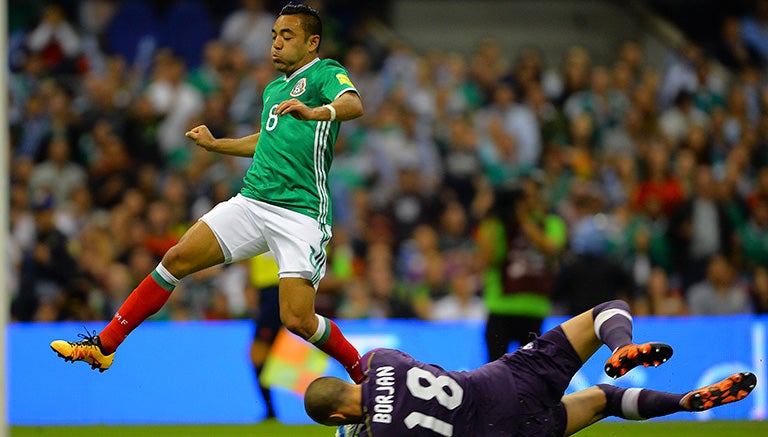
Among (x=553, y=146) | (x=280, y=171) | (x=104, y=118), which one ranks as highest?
(x=553, y=146)

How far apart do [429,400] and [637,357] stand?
1.06 meters

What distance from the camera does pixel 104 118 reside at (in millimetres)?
15805

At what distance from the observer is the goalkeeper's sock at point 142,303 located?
7.63 m

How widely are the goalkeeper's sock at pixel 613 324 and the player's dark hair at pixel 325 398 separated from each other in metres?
1.43

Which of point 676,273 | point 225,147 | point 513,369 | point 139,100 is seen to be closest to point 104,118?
point 139,100

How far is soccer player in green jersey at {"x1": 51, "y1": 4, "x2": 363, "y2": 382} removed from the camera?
7.49m

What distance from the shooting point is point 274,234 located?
755 cm

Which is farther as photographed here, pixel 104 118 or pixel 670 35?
pixel 670 35

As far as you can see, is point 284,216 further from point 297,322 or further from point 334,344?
point 334,344

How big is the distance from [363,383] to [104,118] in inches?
394

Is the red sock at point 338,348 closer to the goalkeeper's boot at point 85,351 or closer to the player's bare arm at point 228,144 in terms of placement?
the player's bare arm at point 228,144

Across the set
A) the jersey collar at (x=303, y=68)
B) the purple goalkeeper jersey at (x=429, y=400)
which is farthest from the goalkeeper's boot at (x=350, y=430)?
the jersey collar at (x=303, y=68)

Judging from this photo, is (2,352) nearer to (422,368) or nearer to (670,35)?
(422,368)

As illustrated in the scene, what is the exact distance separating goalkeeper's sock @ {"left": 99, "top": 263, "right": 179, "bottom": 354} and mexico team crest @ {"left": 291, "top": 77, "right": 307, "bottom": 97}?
1300 millimetres
